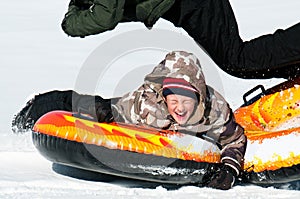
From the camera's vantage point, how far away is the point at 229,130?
11.3ft

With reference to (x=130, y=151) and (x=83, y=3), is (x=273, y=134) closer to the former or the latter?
(x=130, y=151)

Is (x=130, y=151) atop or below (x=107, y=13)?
below

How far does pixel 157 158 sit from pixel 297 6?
5272 millimetres

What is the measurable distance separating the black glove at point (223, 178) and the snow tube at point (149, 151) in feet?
0.15

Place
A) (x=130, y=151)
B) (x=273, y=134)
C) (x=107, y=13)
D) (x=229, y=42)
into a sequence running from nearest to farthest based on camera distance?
(x=130, y=151) < (x=273, y=134) < (x=107, y=13) < (x=229, y=42)

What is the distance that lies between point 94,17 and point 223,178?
3.76 feet

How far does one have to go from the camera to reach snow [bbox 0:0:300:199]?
3168 mm

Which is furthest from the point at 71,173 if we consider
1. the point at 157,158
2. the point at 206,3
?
the point at 206,3

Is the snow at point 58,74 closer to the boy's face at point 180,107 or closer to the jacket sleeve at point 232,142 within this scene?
the jacket sleeve at point 232,142


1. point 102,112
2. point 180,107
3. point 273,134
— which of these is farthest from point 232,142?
point 102,112

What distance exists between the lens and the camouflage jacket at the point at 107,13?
3668 mm

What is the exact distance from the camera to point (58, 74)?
224 inches

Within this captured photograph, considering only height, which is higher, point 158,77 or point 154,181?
point 158,77

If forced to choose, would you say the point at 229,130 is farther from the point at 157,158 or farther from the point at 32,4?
the point at 32,4
